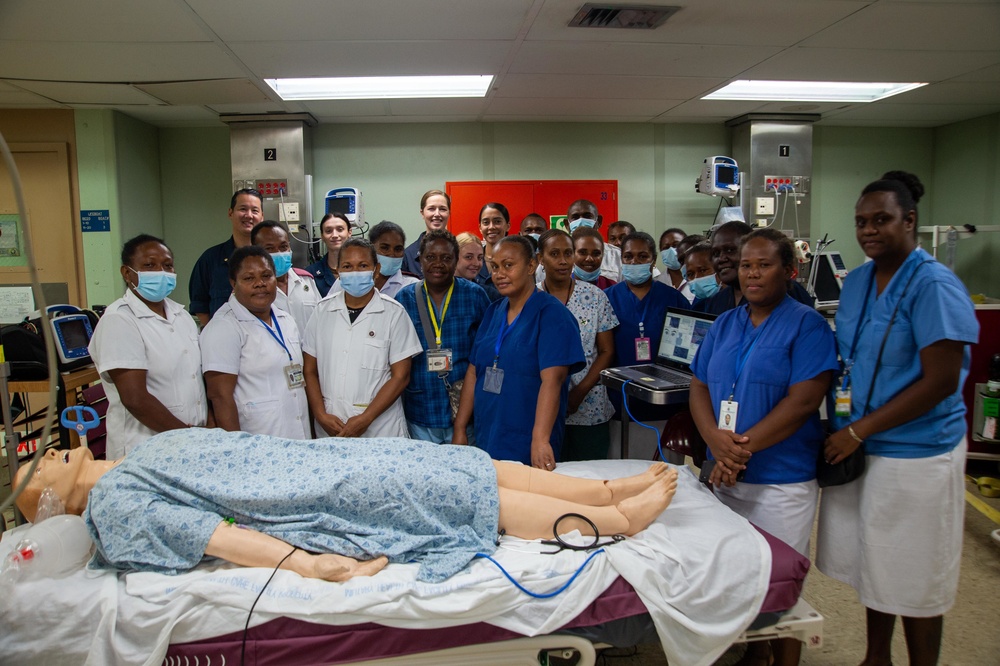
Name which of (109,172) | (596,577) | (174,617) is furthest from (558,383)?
(109,172)

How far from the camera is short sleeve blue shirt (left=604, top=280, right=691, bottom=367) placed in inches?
115

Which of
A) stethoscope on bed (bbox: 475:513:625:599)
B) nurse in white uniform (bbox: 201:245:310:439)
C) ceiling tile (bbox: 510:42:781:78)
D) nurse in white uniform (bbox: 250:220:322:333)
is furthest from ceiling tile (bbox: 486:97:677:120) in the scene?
stethoscope on bed (bbox: 475:513:625:599)

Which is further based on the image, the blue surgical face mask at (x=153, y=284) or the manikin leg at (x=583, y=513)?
the blue surgical face mask at (x=153, y=284)

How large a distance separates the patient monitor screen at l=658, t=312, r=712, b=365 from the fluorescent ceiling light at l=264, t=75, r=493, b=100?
2633 mm

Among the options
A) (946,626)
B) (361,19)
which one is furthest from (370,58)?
(946,626)

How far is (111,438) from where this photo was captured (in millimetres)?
2346

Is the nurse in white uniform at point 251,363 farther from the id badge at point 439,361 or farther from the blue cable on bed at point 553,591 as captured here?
the blue cable on bed at point 553,591

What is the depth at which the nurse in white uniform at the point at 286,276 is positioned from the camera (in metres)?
3.06

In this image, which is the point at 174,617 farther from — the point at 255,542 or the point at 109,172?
the point at 109,172

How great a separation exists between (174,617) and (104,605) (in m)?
0.19

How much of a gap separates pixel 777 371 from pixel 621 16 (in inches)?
88.4

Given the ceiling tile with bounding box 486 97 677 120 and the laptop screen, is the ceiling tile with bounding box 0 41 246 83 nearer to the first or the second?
the ceiling tile with bounding box 486 97 677 120

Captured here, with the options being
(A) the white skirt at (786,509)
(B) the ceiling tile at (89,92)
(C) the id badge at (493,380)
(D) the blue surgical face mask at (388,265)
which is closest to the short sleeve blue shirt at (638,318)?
(C) the id badge at (493,380)

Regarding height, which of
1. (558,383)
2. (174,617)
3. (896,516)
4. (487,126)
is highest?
(487,126)
